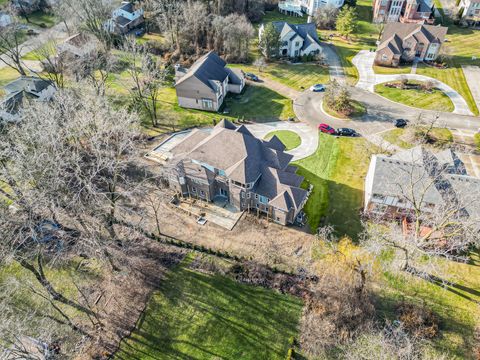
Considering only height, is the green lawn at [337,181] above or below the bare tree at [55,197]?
below

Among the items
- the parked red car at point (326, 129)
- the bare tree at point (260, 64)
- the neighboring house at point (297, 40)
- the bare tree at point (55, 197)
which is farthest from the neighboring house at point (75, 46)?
the parked red car at point (326, 129)

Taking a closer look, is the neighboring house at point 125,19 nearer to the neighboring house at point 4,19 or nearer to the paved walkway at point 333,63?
the neighboring house at point 4,19

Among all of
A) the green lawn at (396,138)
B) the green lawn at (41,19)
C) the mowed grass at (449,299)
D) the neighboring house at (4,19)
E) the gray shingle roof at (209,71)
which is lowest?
the mowed grass at (449,299)

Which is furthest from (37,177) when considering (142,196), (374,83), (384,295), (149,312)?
(374,83)

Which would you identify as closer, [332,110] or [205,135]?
[205,135]

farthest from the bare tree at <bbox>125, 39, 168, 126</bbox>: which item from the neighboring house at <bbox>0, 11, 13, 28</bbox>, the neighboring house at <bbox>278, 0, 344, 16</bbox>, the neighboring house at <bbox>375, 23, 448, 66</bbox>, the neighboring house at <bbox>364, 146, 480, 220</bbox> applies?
the neighboring house at <bbox>278, 0, 344, 16</bbox>

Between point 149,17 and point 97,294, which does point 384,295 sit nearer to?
point 97,294

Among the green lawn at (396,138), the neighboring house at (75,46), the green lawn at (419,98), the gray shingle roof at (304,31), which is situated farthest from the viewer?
the gray shingle roof at (304,31)

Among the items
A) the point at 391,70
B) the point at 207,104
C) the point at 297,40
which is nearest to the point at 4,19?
the point at 207,104
